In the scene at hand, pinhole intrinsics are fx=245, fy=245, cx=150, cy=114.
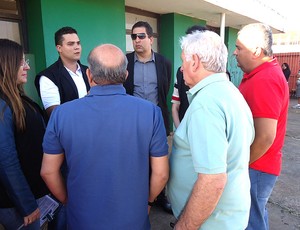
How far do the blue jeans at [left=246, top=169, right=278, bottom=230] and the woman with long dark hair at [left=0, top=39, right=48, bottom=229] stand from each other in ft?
5.14

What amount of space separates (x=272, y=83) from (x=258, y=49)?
27 centimetres

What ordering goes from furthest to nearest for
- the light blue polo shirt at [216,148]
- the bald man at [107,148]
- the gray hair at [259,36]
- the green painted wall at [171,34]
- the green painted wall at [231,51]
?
the green painted wall at [231,51] < the green painted wall at [171,34] < the gray hair at [259,36] < the bald man at [107,148] < the light blue polo shirt at [216,148]

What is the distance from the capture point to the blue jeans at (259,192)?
1.88 meters

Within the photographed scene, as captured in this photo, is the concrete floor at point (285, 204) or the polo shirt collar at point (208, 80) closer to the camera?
the polo shirt collar at point (208, 80)

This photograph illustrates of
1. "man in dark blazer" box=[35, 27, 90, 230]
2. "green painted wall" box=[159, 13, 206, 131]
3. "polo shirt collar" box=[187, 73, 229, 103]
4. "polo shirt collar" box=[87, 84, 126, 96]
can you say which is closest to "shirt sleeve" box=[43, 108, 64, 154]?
"polo shirt collar" box=[87, 84, 126, 96]

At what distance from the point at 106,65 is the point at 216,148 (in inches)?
27.0

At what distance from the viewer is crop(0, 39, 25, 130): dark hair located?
1.47 meters

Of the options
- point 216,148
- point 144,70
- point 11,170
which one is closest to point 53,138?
point 11,170

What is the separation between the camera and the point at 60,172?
1454mm

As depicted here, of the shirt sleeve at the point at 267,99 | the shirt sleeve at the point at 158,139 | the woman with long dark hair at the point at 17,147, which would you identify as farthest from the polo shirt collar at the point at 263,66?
the woman with long dark hair at the point at 17,147

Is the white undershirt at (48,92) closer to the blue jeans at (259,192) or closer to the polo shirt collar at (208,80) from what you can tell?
the polo shirt collar at (208,80)

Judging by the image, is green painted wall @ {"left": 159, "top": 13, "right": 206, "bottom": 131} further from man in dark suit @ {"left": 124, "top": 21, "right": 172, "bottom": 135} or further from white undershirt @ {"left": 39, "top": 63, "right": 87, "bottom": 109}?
white undershirt @ {"left": 39, "top": 63, "right": 87, "bottom": 109}

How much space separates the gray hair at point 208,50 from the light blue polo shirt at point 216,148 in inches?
2.3

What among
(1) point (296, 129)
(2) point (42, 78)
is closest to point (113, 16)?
(2) point (42, 78)
